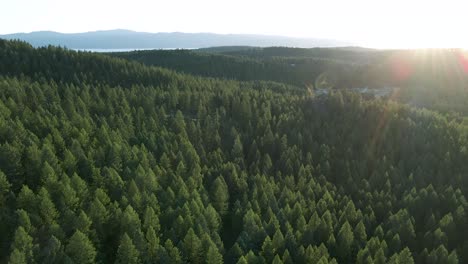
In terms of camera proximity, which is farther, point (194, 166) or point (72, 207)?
point (194, 166)

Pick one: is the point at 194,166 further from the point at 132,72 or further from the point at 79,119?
the point at 132,72

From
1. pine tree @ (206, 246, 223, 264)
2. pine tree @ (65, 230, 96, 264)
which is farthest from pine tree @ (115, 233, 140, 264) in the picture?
pine tree @ (206, 246, 223, 264)

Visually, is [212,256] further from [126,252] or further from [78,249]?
[78,249]

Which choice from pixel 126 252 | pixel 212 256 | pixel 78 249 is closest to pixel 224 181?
pixel 212 256

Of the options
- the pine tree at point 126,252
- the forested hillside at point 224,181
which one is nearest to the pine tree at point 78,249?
the forested hillside at point 224,181

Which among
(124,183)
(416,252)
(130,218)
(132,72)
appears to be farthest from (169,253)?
(132,72)

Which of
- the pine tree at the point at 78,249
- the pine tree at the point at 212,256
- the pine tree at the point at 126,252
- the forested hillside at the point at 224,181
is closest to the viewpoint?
the pine tree at the point at 78,249

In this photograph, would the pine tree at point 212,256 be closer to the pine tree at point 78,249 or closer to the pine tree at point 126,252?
the pine tree at point 126,252

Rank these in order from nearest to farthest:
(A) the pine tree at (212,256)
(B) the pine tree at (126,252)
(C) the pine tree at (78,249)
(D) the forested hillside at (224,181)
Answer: (C) the pine tree at (78,249)
(B) the pine tree at (126,252)
(A) the pine tree at (212,256)
(D) the forested hillside at (224,181)
